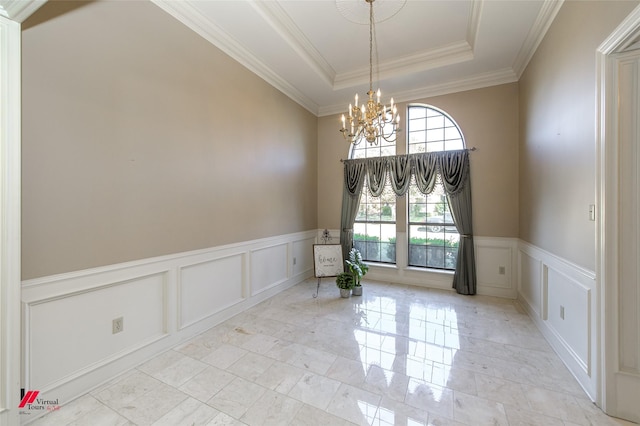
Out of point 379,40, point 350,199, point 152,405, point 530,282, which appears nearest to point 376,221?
point 350,199

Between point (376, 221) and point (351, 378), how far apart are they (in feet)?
10.6

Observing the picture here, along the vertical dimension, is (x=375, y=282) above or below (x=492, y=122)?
below

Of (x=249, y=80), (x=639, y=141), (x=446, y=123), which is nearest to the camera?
(x=639, y=141)

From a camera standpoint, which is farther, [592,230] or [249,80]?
[249,80]

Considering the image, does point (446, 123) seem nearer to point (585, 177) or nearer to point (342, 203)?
point (342, 203)

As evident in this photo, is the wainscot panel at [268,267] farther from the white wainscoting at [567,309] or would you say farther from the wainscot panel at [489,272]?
the white wainscoting at [567,309]

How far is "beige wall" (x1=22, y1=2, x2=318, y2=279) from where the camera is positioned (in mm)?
1742

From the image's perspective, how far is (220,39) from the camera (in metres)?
2.98

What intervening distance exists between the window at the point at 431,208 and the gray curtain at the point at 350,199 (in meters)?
0.97

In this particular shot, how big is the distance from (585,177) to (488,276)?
2.49m

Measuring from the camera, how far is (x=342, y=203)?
5.02m

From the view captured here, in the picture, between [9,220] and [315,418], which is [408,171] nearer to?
[315,418]

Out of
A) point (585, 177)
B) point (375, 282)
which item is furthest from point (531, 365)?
point (375, 282)

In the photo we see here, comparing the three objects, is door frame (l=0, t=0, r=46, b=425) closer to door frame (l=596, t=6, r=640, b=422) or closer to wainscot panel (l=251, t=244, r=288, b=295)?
wainscot panel (l=251, t=244, r=288, b=295)
